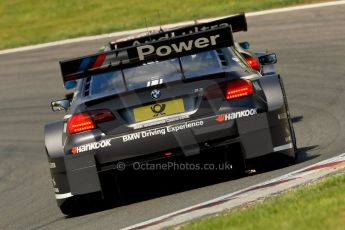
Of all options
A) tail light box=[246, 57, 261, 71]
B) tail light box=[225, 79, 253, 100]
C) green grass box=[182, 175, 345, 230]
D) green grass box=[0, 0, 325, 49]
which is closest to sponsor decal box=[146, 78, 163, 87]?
tail light box=[225, 79, 253, 100]

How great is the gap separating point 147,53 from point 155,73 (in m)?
0.50

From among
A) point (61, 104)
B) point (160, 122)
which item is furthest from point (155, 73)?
point (61, 104)

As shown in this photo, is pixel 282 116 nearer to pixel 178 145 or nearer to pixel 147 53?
pixel 178 145

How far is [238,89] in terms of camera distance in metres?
8.45

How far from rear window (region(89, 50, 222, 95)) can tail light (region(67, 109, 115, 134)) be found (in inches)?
10.3

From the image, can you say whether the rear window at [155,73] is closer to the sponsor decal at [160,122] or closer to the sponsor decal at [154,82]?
the sponsor decal at [154,82]

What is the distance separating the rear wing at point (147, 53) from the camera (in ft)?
27.2

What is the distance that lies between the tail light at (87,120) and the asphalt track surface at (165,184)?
0.75 m

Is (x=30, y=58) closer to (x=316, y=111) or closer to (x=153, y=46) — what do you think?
(x=316, y=111)

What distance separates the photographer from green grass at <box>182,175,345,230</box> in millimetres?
5578

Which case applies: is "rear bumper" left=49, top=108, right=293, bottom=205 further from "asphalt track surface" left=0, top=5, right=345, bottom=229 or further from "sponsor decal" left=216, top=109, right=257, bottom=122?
"asphalt track surface" left=0, top=5, right=345, bottom=229

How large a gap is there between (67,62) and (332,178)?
2.44 m

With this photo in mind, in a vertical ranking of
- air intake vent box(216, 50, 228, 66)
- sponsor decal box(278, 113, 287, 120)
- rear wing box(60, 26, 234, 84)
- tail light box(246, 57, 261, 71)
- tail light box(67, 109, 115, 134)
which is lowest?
tail light box(246, 57, 261, 71)

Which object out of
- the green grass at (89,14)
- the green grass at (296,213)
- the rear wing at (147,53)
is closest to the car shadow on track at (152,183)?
the rear wing at (147,53)
